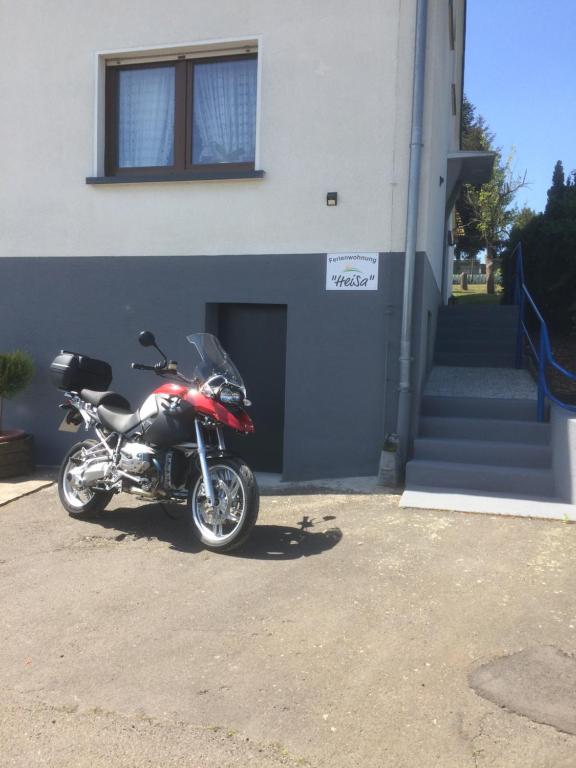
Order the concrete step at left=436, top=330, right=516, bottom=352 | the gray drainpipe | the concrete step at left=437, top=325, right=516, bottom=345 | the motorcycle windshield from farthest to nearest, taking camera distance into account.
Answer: the concrete step at left=437, top=325, right=516, bottom=345 → the concrete step at left=436, top=330, right=516, bottom=352 → the gray drainpipe → the motorcycle windshield

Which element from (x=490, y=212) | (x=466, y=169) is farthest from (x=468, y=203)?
(x=466, y=169)

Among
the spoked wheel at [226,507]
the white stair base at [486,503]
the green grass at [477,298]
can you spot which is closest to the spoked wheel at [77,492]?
the spoked wheel at [226,507]

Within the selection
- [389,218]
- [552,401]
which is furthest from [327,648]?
[389,218]

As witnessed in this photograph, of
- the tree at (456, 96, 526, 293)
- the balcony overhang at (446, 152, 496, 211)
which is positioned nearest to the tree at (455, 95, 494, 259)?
the tree at (456, 96, 526, 293)

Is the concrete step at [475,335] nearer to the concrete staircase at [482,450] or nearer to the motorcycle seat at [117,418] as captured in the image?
the concrete staircase at [482,450]

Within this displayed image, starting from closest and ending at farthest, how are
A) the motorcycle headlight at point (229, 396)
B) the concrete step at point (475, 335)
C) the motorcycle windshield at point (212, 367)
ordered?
the motorcycle headlight at point (229, 396) → the motorcycle windshield at point (212, 367) → the concrete step at point (475, 335)

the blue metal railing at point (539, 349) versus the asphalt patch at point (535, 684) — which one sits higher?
the blue metal railing at point (539, 349)

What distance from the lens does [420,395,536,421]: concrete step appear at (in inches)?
284

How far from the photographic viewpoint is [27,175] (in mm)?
7863

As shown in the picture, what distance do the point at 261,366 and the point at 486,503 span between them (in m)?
2.85

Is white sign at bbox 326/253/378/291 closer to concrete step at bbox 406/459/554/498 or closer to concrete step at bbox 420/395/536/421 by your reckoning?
concrete step at bbox 420/395/536/421

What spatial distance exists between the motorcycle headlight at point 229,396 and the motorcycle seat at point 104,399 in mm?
1189

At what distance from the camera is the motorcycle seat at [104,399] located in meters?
5.79

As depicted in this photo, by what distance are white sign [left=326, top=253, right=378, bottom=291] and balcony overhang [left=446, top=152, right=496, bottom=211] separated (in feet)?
11.6
